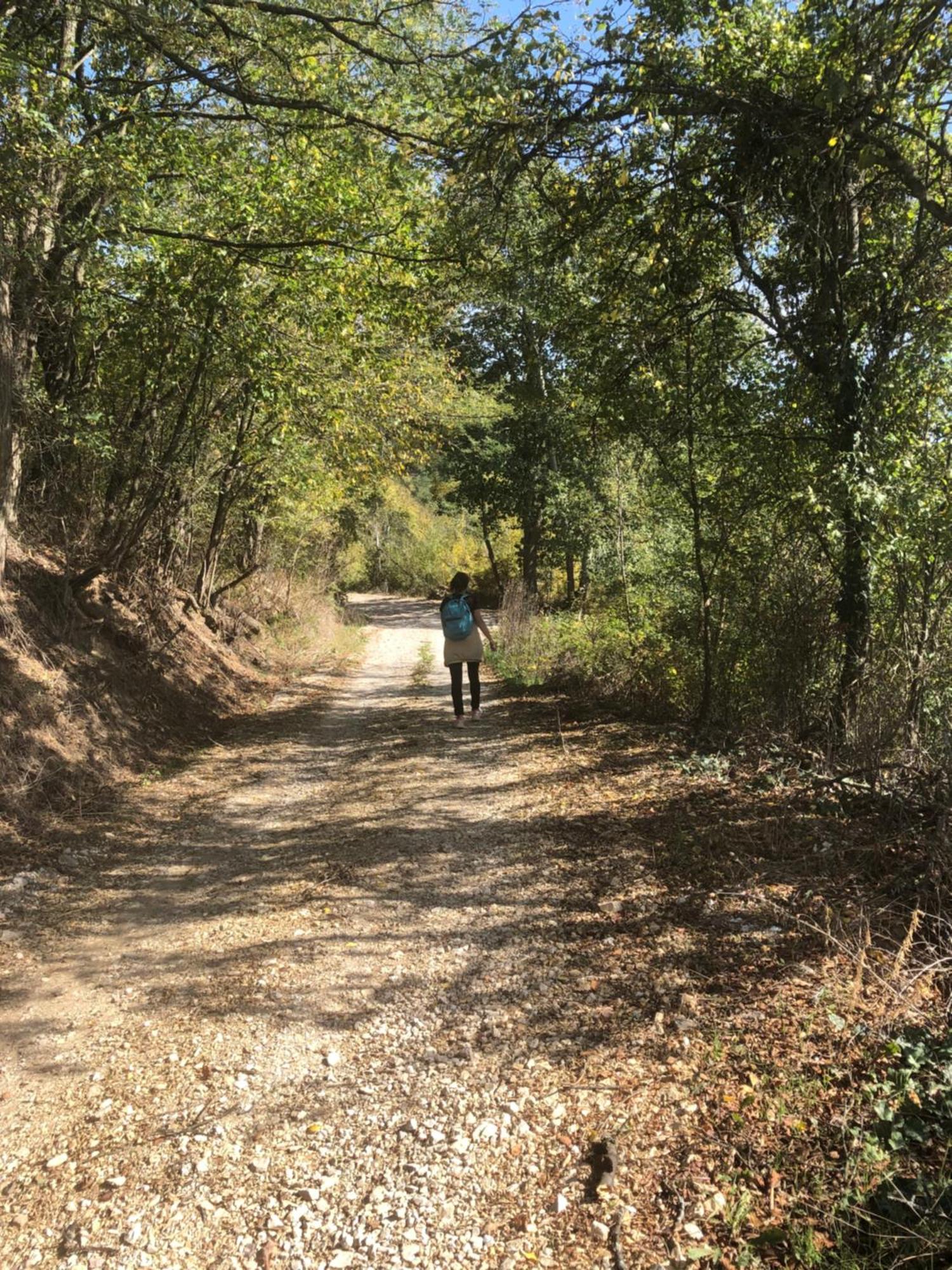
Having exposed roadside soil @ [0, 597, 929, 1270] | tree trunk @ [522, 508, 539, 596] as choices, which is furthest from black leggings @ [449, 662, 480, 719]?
tree trunk @ [522, 508, 539, 596]

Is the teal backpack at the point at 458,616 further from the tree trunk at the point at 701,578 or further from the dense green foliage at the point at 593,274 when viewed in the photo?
the tree trunk at the point at 701,578

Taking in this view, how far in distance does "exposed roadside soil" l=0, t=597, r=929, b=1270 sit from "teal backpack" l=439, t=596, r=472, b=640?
3197 mm

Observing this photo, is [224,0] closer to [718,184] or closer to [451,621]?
[718,184]

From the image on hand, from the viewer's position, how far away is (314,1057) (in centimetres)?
320

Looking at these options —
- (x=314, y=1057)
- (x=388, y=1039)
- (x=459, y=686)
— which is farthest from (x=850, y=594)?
(x=314, y=1057)

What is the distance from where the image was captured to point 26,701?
711 centimetres

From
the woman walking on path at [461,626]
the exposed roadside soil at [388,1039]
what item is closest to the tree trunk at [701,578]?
the exposed roadside soil at [388,1039]

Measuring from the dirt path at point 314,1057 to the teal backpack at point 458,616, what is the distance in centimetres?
321

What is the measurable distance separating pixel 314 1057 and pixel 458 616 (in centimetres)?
606

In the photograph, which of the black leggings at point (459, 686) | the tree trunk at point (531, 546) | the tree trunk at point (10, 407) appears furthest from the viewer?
the tree trunk at point (531, 546)

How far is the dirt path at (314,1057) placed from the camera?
240 centimetres

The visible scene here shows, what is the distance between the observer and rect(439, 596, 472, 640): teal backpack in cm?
888

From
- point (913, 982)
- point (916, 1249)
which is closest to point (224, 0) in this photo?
point (913, 982)

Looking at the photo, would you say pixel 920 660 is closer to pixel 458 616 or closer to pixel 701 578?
pixel 701 578
